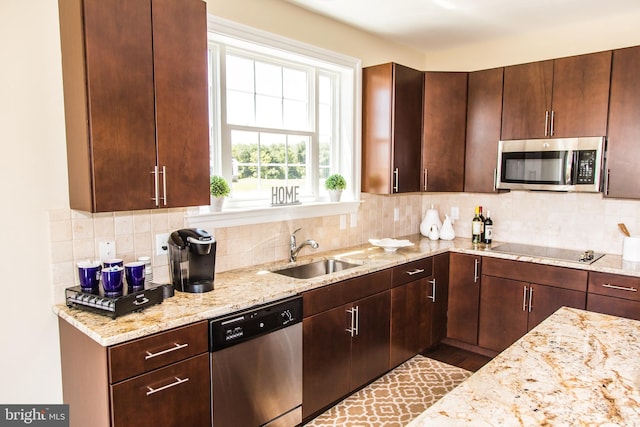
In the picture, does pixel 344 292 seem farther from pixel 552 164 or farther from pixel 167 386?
pixel 552 164

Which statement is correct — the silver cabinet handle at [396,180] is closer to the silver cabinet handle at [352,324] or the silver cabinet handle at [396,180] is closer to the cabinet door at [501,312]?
the cabinet door at [501,312]

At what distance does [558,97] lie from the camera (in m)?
3.25

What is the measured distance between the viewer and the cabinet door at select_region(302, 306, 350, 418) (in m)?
2.47

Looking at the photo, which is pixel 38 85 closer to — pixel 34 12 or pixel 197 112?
pixel 34 12

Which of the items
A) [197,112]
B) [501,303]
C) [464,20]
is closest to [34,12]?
[197,112]

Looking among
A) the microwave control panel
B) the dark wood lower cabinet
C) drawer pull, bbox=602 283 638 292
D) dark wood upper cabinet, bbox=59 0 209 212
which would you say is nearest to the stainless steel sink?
the dark wood lower cabinet

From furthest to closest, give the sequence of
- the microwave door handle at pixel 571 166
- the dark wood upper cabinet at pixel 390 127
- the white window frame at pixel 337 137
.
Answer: the dark wood upper cabinet at pixel 390 127
the microwave door handle at pixel 571 166
the white window frame at pixel 337 137

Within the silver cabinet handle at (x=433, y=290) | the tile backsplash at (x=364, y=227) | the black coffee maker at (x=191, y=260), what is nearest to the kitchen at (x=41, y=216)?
the tile backsplash at (x=364, y=227)

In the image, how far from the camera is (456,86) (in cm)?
371

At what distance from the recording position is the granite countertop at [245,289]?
5.70ft

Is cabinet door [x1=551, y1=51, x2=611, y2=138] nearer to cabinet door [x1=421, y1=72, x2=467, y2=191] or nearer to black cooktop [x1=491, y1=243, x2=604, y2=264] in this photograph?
cabinet door [x1=421, y1=72, x2=467, y2=191]

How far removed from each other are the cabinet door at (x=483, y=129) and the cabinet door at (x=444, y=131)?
57 millimetres

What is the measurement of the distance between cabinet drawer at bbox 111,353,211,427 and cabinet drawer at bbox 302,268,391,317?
70cm

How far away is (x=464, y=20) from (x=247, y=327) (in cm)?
277
